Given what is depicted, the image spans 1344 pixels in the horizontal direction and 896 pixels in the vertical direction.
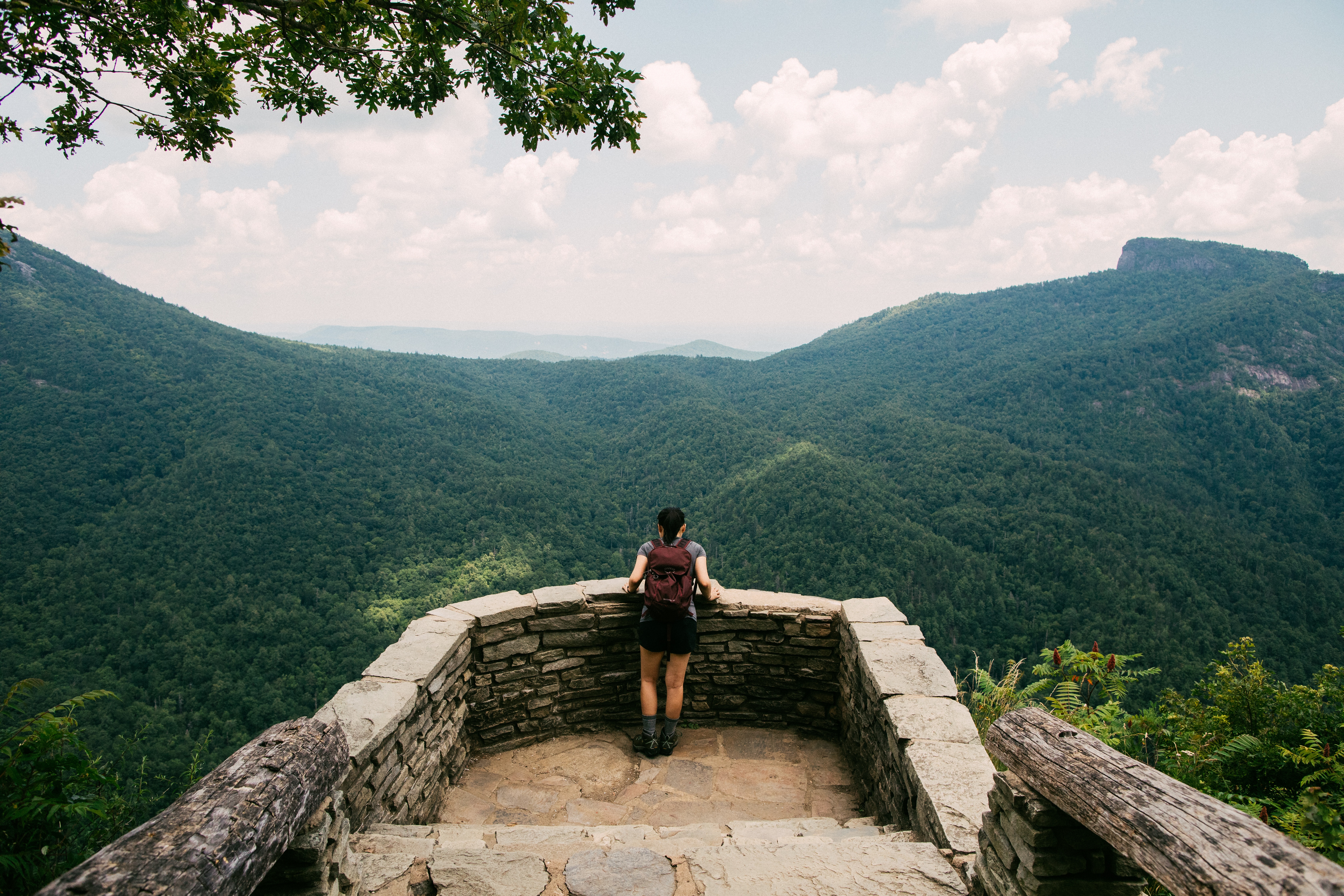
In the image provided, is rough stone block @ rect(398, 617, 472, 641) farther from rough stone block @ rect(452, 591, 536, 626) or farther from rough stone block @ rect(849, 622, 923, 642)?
rough stone block @ rect(849, 622, 923, 642)

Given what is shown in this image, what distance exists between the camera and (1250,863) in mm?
1195

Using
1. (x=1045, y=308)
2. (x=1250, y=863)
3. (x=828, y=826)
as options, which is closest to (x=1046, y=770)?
(x=1250, y=863)

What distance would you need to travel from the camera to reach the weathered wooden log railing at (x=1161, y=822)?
1141mm

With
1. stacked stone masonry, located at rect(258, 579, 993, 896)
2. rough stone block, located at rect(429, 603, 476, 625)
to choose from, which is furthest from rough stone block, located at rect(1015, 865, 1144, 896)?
rough stone block, located at rect(429, 603, 476, 625)

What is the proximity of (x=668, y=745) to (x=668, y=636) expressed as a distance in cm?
88

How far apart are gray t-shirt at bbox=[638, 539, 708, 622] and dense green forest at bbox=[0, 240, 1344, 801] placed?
2161 cm

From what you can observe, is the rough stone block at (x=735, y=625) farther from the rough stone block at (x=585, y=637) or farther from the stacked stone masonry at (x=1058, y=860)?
the stacked stone masonry at (x=1058, y=860)

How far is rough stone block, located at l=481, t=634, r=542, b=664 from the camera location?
4.35 meters

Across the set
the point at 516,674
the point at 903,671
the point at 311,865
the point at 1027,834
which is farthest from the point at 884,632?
the point at 311,865

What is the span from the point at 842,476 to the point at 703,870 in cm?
4339

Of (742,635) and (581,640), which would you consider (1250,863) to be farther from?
(581,640)

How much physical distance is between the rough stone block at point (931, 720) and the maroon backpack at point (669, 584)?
4.50 feet

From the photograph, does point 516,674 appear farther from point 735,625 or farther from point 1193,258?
point 1193,258

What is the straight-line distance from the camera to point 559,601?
4.45 metres
